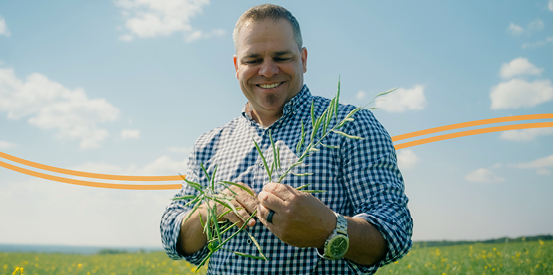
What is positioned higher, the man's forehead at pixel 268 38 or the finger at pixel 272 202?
the man's forehead at pixel 268 38

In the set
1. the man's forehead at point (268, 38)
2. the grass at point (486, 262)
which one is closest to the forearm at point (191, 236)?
the man's forehead at point (268, 38)

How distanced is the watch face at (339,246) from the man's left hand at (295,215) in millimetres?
41

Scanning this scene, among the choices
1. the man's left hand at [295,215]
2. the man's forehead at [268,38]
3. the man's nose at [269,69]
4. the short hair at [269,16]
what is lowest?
the man's left hand at [295,215]

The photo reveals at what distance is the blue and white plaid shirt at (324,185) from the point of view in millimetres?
1865

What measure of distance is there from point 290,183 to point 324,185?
182 mm

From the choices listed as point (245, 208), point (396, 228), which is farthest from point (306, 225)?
point (396, 228)

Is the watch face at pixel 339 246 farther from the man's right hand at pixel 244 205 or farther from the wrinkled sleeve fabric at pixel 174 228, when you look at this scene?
the wrinkled sleeve fabric at pixel 174 228

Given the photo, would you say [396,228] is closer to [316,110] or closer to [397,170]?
[397,170]

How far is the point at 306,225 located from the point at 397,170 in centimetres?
78

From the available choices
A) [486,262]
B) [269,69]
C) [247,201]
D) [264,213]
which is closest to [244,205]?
[247,201]

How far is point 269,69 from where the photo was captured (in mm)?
2252

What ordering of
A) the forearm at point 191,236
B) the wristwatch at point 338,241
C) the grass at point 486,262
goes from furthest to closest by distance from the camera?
the grass at point 486,262 → the forearm at point 191,236 → the wristwatch at point 338,241

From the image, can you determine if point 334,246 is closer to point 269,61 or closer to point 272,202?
point 272,202

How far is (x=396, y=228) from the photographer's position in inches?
69.5
